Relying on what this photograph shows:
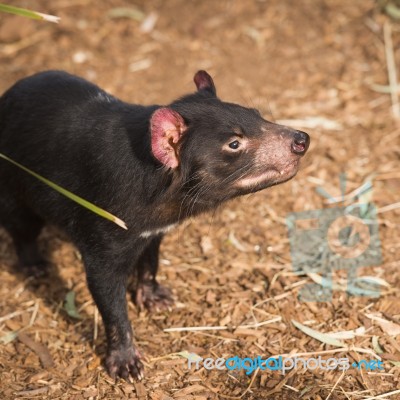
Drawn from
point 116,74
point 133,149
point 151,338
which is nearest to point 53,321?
point 151,338

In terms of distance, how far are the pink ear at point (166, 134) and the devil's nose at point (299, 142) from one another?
1.91ft

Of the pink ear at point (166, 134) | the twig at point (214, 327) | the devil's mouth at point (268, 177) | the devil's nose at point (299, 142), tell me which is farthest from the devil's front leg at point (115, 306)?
the devil's nose at point (299, 142)

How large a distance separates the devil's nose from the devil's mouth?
0.06m

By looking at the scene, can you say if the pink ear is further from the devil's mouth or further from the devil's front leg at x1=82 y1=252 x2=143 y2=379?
the devil's front leg at x1=82 y1=252 x2=143 y2=379

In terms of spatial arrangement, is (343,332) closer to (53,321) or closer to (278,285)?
(278,285)

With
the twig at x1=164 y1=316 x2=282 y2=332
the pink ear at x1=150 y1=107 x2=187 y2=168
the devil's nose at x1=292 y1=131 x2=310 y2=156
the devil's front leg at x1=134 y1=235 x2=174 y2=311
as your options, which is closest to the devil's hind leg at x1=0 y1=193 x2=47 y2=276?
the devil's front leg at x1=134 y1=235 x2=174 y2=311

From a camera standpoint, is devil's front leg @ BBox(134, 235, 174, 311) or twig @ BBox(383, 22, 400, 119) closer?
devil's front leg @ BBox(134, 235, 174, 311)

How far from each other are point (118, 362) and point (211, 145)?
1.45 metres

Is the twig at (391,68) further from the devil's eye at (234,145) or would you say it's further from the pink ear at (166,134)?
the pink ear at (166,134)

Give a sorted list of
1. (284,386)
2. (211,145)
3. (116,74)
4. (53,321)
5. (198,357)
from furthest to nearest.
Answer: (116,74)
(53,321)
(198,357)
(284,386)
(211,145)

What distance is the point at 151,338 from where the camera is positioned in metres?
4.32

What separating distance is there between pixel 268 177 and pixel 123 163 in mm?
779

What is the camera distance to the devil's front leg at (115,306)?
3.84m

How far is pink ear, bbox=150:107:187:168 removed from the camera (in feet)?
11.0
